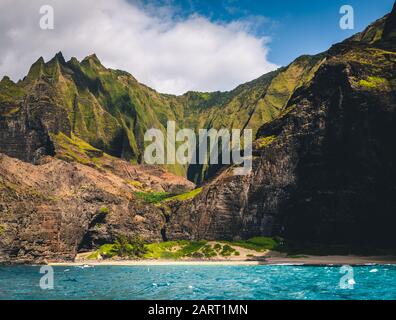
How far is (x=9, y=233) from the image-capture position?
196 meters

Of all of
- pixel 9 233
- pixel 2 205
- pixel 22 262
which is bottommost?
pixel 22 262

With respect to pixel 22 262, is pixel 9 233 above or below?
above
